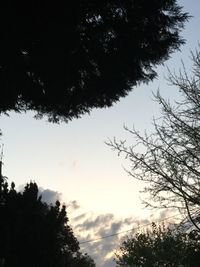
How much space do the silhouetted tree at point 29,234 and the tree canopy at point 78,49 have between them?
6980 mm

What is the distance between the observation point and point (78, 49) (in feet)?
25.9

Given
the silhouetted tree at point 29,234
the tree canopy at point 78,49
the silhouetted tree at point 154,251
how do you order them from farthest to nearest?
the silhouetted tree at point 154,251 → the silhouetted tree at point 29,234 → the tree canopy at point 78,49

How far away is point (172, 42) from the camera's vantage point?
912 cm

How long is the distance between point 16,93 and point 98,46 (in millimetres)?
1734

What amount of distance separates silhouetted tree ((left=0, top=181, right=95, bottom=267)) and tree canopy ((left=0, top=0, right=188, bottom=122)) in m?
6.98

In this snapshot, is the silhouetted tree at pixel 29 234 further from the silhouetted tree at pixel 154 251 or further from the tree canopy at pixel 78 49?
the silhouetted tree at pixel 154 251

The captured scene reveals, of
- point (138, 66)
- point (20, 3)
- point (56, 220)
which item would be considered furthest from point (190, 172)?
point (56, 220)

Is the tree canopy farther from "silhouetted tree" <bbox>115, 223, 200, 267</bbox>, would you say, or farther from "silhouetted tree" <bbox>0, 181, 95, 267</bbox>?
"silhouetted tree" <bbox>115, 223, 200, 267</bbox>

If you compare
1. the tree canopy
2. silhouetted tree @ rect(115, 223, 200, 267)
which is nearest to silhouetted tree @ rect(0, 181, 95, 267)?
the tree canopy

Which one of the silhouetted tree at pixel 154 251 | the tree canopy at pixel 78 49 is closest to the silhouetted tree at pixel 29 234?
the tree canopy at pixel 78 49

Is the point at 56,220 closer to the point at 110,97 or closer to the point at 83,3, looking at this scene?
the point at 110,97

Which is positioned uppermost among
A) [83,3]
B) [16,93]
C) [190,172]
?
[83,3]

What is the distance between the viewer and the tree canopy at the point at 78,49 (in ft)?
23.6

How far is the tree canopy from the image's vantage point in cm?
720
